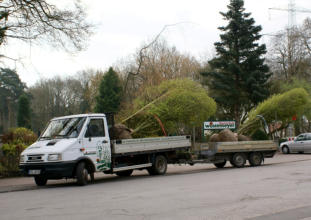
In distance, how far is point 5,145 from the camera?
59.8ft

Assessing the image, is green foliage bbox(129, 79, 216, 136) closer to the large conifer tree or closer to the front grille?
the front grille

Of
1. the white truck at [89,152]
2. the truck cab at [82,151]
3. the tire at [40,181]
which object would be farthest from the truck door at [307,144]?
the tire at [40,181]

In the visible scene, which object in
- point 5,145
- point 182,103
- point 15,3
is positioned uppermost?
point 15,3

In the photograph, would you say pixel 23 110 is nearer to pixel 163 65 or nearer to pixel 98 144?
pixel 163 65

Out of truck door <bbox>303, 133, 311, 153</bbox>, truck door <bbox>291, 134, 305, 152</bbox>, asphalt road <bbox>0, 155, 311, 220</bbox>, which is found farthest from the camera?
truck door <bbox>291, 134, 305, 152</bbox>

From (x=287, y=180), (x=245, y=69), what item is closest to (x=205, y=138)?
(x=245, y=69)

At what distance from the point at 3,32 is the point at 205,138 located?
19.4 metres

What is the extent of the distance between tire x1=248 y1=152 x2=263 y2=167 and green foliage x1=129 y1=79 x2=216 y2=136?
3912 mm

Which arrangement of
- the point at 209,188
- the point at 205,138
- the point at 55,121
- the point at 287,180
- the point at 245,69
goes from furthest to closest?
the point at 245,69 → the point at 205,138 → the point at 55,121 → the point at 287,180 → the point at 209,188

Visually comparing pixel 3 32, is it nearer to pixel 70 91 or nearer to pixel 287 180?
pixel 287 180

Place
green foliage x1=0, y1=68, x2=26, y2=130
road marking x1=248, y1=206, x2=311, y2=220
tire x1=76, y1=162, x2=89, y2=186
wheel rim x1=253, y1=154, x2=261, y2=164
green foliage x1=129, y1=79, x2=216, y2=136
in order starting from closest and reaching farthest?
road marking x1=248, y1=206, x2=311, y2=220 → tire x1=76, y1=162, x2=89, y2=186 → green foliage x1=129, y1=79, x2=216, y2=136 → wheel rim x1=253, y1=154, x2=261, y2=164 → green foliage x1=0, y1=68, x2=26, y2=130

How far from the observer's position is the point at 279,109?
22.0 m

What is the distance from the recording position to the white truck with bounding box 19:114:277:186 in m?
12.9

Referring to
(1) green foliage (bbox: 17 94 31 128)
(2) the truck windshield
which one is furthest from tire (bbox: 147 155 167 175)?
(1) green foliage (bbox: 17 94 31 128)
